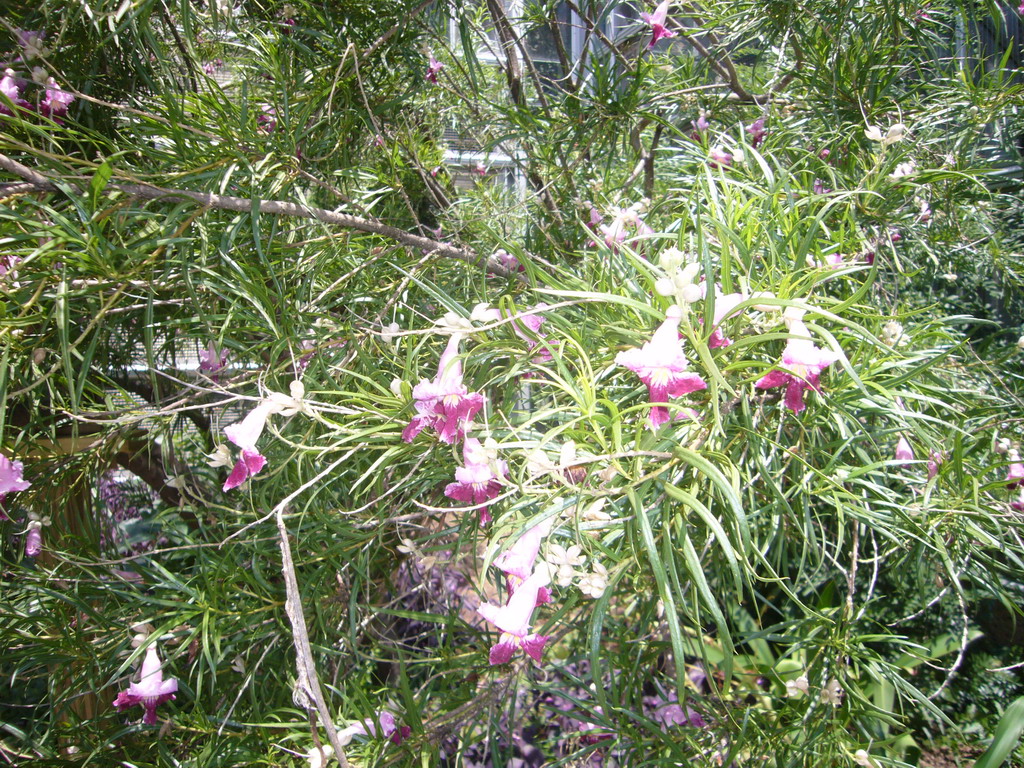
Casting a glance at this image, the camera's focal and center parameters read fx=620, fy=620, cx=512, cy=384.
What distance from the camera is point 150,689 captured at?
0.98 m

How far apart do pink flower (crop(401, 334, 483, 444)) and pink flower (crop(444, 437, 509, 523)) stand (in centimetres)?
2

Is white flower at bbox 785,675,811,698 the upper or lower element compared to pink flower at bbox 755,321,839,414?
lower

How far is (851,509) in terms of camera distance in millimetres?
785

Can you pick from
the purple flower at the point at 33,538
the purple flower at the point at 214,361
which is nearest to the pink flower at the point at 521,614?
the purple flower at the point at 214,361

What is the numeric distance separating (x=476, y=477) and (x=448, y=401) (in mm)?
90

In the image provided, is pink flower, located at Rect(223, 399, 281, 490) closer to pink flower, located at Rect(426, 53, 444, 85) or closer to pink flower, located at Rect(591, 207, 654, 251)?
pink flower, located at Rect(591, 207, 654, 251)

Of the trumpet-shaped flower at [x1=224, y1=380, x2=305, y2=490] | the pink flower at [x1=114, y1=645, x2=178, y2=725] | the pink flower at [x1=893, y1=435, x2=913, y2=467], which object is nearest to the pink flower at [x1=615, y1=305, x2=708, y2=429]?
the trumpet-shaped flower at [x1=224, y1=380, x2=305, y2=490]

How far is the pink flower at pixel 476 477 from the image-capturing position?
653 millimetres

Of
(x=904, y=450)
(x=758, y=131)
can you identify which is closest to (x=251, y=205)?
(x=904, y=450)

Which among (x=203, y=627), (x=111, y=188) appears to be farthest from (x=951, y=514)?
(x=111, y=188)

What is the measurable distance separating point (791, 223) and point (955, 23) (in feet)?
3.72

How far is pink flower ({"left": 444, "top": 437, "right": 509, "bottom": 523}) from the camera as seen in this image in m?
0.65

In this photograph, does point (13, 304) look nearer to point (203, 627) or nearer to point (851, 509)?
point (203, 627)

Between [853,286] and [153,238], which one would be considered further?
[853,286]
